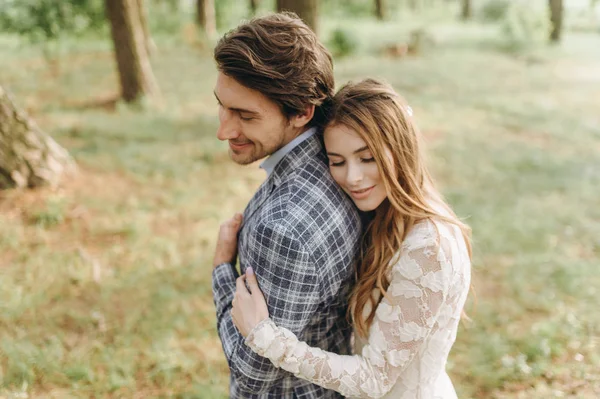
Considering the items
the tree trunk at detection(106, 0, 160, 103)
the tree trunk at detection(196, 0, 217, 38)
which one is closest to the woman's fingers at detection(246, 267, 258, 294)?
the tree trunk at detection(106, 0, 160, 103)

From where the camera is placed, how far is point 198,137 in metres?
7.30

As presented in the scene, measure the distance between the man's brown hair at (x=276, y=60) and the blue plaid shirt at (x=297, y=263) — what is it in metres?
0.20

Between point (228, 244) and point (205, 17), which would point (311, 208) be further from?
point (205, 17)

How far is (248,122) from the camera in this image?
1.82 metres

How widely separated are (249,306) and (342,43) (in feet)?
45.6

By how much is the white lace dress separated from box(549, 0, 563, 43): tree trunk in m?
19.5

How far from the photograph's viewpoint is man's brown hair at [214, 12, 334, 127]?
1.68m

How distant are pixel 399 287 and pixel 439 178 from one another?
5.11 metres

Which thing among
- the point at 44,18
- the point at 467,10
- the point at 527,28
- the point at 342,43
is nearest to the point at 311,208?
the point at 44,18

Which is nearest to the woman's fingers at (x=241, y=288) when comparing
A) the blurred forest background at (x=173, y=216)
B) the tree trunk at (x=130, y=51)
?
the blurred forest background at (x=173, y=216)

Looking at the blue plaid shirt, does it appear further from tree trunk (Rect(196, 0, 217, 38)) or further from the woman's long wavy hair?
tree trunk (Rect(196, 0, 217, 38))

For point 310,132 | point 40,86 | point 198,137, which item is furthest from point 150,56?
point 310,132

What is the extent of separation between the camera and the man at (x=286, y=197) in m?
1.60

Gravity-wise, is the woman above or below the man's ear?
below
